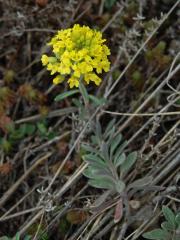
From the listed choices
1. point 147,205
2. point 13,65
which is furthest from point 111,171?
point 13,65

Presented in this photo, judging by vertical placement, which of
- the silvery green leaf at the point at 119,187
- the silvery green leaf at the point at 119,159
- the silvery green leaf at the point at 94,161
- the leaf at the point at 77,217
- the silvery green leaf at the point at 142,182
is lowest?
the leaf at the point at 77,217

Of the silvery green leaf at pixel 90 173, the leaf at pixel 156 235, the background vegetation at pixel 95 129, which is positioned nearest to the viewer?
the leaf at pixel 156 235

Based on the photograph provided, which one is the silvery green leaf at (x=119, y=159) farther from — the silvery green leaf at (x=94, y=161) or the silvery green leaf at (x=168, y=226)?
the silvery green leaf at (x=168, y=226)

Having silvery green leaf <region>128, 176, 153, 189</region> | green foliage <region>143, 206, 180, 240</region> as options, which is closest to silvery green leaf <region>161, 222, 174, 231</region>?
green foliage <region>143, 206, 180, 240</region>

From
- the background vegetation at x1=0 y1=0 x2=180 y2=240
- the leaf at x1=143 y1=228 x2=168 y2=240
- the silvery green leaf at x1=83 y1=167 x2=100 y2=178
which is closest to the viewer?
the leaf at x1=143 y1=228 x2=168 y2=240

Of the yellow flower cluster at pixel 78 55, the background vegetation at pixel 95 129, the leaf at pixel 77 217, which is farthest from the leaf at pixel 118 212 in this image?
the yellow flower cluster at pixel 78 55

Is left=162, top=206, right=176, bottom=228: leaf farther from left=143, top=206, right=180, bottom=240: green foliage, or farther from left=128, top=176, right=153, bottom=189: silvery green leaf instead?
left=128, top=176, right=153, bottom=189: silvery green leaf

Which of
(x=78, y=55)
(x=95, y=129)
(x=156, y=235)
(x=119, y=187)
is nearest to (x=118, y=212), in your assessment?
(x=119, y=187)

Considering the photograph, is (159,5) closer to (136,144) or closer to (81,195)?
(136,144)
